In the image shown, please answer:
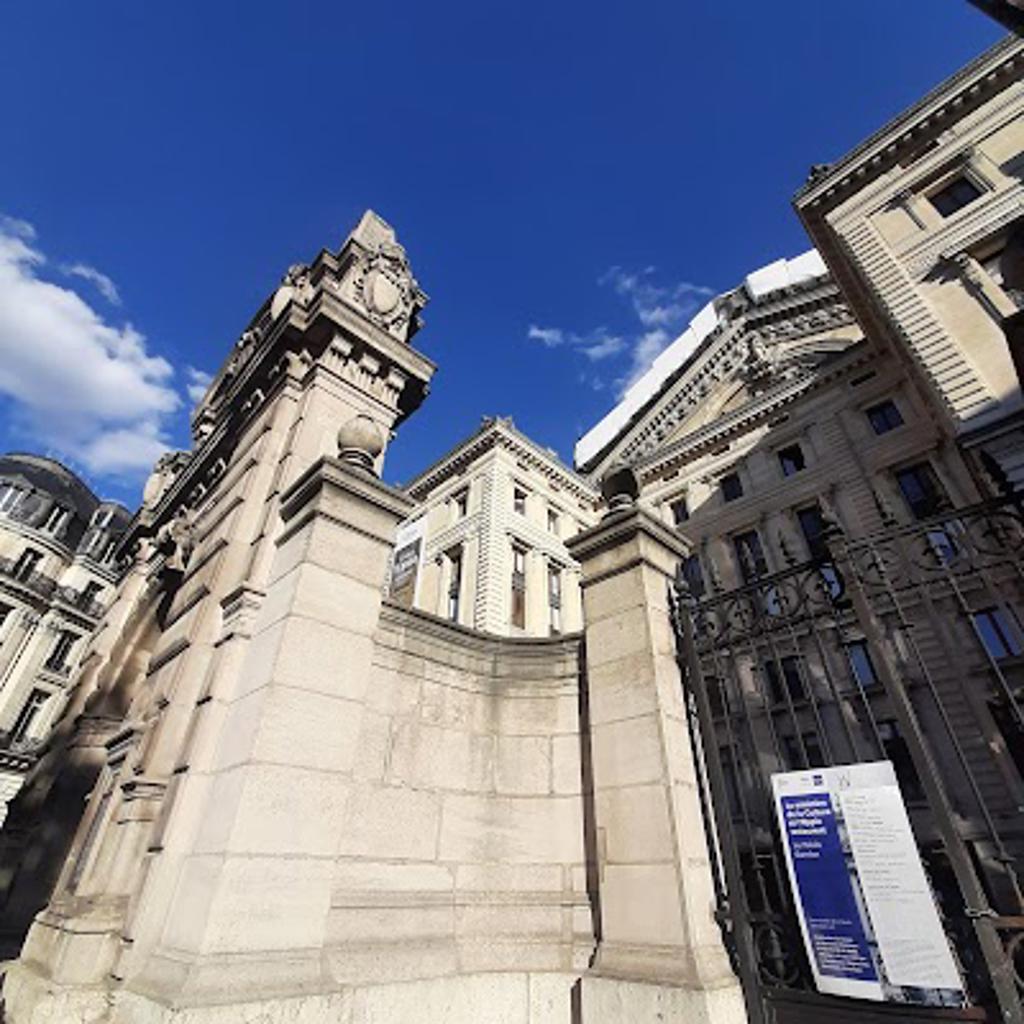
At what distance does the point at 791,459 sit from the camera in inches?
1140

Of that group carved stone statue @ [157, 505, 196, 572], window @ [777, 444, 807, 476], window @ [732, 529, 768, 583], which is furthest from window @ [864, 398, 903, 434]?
carved stone statue @ [157, 505, 196, 572]

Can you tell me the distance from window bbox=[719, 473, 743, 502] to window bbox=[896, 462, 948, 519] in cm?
715

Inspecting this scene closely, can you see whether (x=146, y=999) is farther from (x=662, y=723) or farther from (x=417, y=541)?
(x=417, y=541)

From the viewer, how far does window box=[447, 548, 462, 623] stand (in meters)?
31.4

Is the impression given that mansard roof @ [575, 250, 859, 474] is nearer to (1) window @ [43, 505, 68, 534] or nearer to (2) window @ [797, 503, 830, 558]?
(2) window @ [797, 503, 830, 558]

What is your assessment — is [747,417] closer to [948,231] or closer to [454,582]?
[948,231]

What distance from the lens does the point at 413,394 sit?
951cm

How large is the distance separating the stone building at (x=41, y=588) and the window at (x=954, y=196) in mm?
52252

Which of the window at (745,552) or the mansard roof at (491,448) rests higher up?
the mansard roof at (491,448)

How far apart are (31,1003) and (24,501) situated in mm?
51650

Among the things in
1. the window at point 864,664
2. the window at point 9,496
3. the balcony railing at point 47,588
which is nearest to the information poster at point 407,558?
the window at point 864,664

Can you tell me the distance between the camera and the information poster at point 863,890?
3.65m

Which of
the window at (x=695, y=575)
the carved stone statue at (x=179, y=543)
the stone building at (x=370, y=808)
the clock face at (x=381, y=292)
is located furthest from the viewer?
the window at (x=695, y=575)

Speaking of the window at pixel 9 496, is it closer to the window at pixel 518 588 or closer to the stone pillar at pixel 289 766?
the window at pixel 518 588
